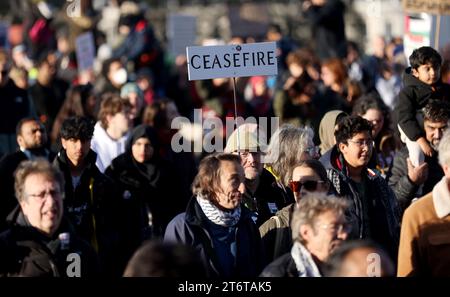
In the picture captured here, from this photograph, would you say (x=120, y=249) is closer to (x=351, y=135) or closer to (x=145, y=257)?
(x=351, y=135)

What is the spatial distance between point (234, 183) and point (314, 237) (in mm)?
1184

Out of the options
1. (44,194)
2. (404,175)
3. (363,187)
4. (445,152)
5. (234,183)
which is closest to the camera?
(445,152)

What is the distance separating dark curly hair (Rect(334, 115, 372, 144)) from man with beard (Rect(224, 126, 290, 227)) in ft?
1.96

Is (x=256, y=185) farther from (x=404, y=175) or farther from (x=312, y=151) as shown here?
(x=404, y=175)

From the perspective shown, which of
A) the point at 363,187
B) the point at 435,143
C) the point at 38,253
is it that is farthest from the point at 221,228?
the point at 435,143

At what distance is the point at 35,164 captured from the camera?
7.81m

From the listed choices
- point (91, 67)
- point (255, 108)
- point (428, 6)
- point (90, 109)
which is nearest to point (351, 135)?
point (428, 6)

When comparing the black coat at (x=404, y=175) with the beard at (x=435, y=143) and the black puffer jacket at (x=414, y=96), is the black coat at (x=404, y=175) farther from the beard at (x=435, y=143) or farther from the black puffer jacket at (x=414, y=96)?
the black puffer jacket at (x=414, y=96)

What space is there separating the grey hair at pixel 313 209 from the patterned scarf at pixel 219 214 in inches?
35.7

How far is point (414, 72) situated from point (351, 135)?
188 cm

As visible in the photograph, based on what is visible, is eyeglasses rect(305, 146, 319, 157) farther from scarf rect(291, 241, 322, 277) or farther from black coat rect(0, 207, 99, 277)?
scarf rect(291, 241, 322, 277)

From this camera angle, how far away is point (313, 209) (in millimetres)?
7258

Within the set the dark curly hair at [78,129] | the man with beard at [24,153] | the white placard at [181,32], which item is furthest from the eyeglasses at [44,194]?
the white placard at [181,32]

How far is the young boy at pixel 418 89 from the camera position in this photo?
36.1 ft
